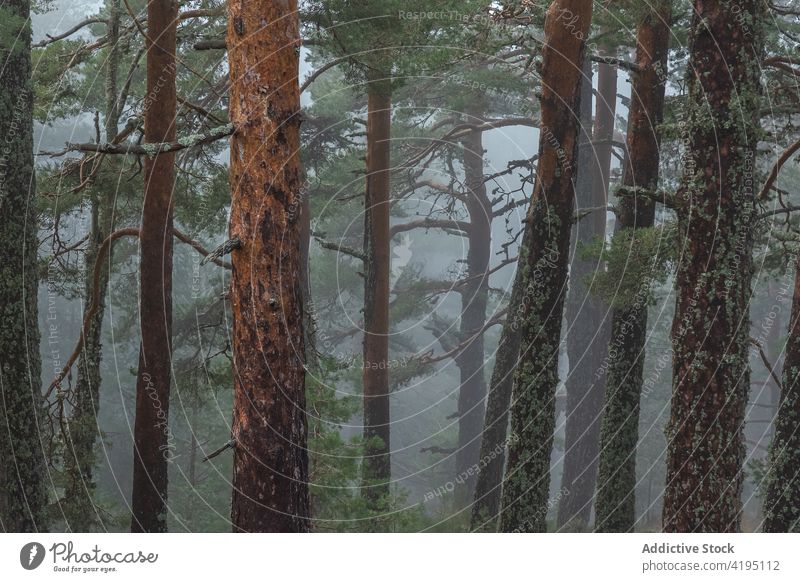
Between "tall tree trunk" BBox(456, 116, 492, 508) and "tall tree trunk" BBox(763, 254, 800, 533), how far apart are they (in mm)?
15134

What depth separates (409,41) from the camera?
13086 mm

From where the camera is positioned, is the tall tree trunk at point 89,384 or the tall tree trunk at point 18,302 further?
the tall tree trunk at point 89,384

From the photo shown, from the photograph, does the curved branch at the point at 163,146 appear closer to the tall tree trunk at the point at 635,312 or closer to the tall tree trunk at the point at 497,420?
the tall tree trunk at the point at 497,420

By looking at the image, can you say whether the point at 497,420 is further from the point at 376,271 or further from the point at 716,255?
the point at 716,255

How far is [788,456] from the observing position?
1176 cm

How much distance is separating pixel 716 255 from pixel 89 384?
31.4 ft

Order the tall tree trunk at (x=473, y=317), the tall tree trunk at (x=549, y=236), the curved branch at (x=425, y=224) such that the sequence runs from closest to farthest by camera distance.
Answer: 1. the tall tree trunk at (x=549, y=236)
2. the curved branch at (x=425, y=224)
3. the tall tree trunk at (x=473, y=317)

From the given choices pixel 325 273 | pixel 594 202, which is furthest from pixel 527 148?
pixel 594 202

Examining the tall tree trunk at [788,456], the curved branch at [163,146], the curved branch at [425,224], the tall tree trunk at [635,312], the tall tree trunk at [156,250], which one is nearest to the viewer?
the curved branch at [163,146]

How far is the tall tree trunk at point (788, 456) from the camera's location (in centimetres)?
1169

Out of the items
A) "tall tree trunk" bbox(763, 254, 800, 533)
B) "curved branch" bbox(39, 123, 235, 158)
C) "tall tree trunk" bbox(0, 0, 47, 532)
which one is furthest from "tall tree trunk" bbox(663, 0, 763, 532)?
"tall tree trunk" bbox(0, 0, 47, 532)

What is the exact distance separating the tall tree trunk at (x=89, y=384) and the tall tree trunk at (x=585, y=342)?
44.3 ft

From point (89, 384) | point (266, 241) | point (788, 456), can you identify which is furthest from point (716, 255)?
point (89, 384)

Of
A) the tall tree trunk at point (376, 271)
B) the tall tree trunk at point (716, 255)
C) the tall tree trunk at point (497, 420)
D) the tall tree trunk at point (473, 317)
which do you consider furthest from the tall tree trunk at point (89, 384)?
the tall tree trunk at point (473, 317)
